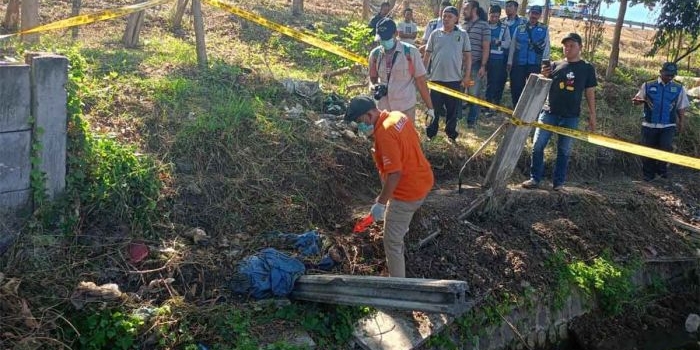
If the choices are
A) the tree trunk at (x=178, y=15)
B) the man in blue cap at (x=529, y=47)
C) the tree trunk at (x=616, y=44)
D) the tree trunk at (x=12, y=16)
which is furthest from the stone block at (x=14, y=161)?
the tree trunk at (x=616, y=44)

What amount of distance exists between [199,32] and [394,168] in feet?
14.2

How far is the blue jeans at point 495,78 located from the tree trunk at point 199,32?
387cm

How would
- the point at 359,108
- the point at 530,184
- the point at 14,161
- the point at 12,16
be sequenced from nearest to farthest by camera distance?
the point at 359,108 → the point at 14,161 → the point at 530,184 → the point at 12,16

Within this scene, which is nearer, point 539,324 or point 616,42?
point 539,324

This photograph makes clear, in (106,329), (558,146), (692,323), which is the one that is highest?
(558,146)

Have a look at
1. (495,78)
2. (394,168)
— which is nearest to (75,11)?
(495,78)

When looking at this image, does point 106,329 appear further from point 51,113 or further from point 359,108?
point 359,108

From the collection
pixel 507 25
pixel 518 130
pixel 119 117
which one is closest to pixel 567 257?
pixel 518 130

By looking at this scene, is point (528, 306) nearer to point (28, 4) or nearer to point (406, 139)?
point (406, 139)

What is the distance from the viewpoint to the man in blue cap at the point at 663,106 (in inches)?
328

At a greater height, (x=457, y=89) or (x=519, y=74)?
(x=519, y=74)

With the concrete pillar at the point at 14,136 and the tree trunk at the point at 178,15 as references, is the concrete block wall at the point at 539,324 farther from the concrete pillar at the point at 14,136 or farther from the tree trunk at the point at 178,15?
the tree trunk at the point at 178,15

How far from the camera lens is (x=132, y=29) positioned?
355 inches

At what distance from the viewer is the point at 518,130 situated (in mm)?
6191
